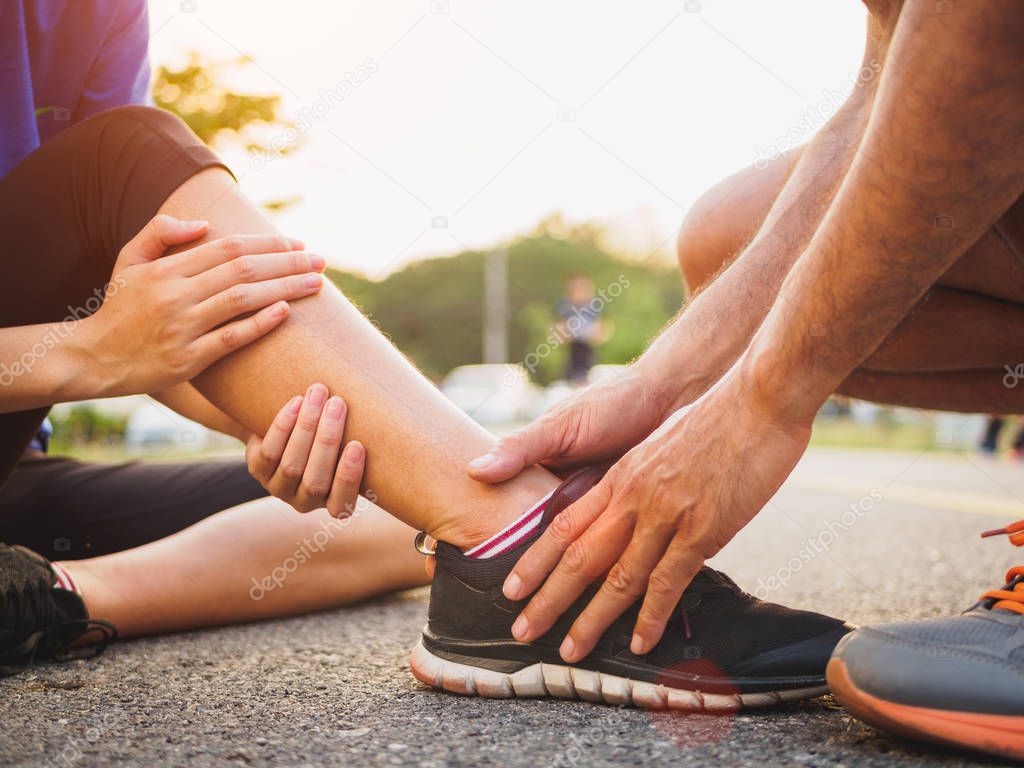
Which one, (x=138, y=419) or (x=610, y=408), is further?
(x=138, y=419)

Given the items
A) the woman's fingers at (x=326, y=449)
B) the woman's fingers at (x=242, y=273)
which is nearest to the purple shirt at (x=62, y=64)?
the woman's fingers at (x=242, y=273)

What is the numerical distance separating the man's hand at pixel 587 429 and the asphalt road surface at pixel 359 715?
0.32m

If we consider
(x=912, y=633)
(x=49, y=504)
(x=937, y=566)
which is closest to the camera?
(x=912, y=633)

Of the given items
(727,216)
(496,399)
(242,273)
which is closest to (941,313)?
(727,216)

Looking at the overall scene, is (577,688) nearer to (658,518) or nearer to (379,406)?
(658,518)

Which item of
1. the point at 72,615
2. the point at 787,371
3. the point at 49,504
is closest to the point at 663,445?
the point at 787,371

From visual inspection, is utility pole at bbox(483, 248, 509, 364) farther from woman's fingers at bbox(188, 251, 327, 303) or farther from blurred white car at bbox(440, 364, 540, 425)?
woman's fingers at bbox(188, 251, 327, 303)

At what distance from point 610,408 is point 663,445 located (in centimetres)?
30

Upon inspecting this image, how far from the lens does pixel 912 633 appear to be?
920 millimetres

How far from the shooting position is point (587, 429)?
1329mm

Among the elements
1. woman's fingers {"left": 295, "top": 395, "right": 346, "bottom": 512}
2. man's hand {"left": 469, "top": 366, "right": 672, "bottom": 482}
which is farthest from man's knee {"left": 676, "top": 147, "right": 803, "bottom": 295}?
woman's fingers {"left": 295, "top": 395, "right": 346, "bottom": 512}

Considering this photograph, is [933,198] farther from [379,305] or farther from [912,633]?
[379,305]

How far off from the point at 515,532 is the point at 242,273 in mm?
509

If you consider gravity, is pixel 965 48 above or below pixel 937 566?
above
